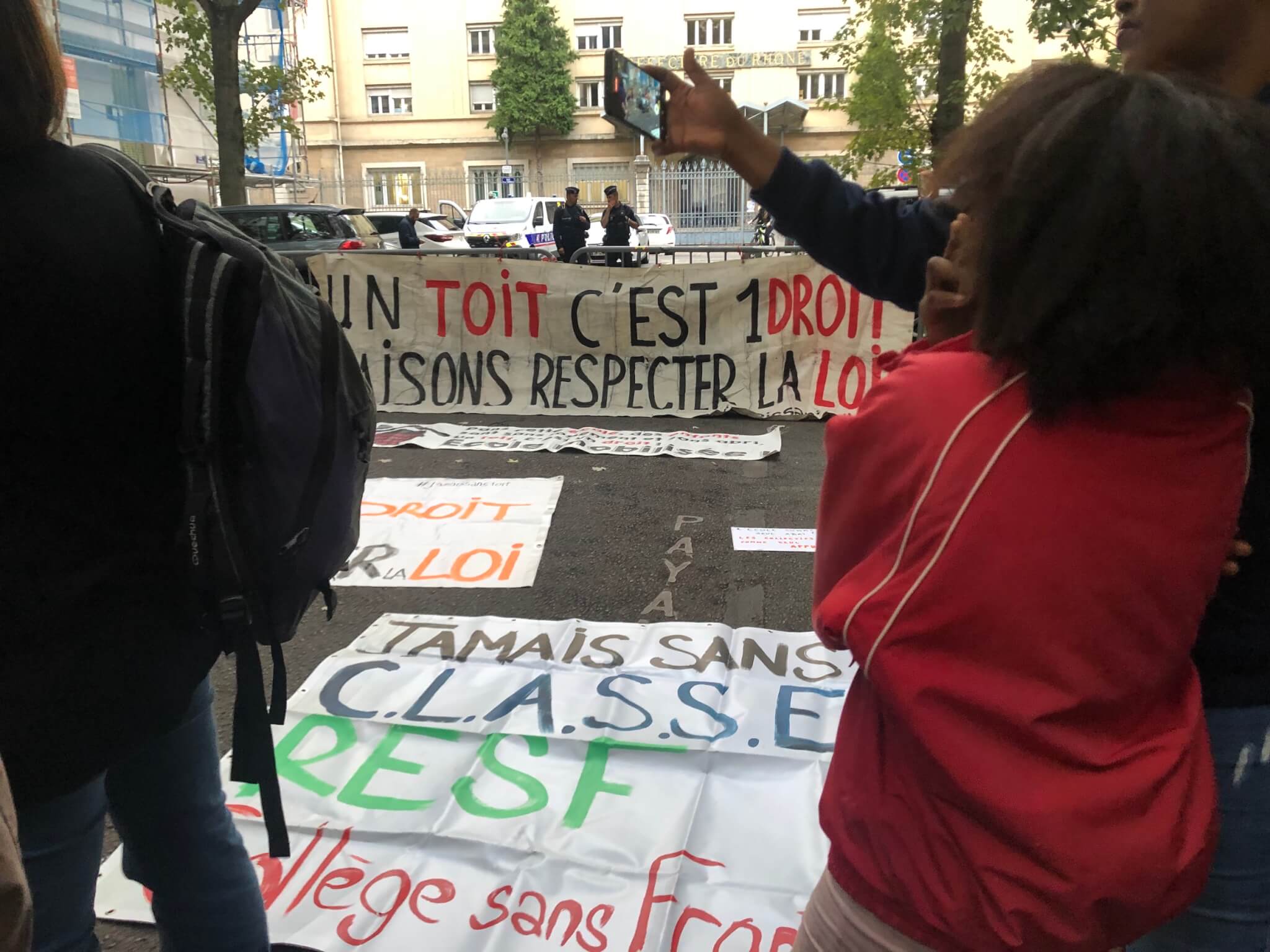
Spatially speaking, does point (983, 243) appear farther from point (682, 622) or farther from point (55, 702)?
point (682, 622)

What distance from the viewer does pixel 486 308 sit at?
7.16 metres

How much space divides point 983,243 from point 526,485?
4425 mm

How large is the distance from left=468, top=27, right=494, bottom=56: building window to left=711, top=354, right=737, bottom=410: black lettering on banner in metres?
37.8

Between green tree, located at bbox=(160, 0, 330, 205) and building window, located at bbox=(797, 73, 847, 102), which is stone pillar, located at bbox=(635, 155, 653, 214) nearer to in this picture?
building window, located at bbox=(797, 73, 847, 102)

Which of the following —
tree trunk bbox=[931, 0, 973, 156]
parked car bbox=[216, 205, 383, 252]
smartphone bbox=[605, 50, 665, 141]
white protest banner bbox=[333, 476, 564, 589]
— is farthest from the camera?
parked car bbox=[216, 205, 383, 252]

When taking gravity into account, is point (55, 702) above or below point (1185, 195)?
below

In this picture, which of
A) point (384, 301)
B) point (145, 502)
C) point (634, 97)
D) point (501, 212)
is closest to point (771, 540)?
point (634, 97)

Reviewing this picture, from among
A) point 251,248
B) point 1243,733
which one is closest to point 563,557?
point 251,248

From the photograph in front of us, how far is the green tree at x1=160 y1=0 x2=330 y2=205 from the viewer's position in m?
12.7

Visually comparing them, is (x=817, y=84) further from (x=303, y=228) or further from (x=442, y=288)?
(x=442, y=288)

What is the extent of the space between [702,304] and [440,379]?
2142mm

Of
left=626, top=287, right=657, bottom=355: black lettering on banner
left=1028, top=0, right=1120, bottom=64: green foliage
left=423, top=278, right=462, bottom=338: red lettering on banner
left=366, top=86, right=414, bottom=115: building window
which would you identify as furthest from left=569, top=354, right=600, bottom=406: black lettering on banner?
left=366, top=86, right=414, bottom=115: building window

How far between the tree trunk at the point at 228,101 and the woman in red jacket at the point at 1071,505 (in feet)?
47.0

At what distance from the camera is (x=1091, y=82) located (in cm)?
88
